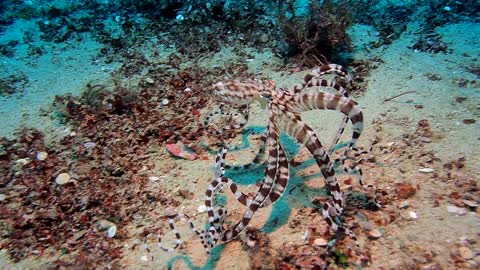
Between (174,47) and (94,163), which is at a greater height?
(174,47)

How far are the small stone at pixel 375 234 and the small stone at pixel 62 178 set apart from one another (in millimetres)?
4245

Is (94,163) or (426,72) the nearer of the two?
(94,163)

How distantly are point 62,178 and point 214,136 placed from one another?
7.90 ft

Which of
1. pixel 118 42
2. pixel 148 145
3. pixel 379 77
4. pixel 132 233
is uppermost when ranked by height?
pixel 379 77

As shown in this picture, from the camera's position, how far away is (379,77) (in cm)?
638

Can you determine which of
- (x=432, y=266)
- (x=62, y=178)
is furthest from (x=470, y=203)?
(x=62, y=178)

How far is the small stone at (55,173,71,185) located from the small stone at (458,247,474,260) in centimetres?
503

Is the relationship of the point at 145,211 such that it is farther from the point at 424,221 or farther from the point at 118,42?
the point at 118,42

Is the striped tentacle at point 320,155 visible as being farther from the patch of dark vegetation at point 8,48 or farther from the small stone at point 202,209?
the patch of dark vegetation at point 8,48

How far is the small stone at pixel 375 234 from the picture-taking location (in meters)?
3.57

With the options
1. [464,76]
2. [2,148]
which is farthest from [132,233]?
[464,76]

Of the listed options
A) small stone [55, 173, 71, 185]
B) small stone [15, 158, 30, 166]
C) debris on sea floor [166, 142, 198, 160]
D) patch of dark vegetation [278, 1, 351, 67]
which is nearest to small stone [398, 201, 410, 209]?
debris on sea floor [166, 142, 198, 160]

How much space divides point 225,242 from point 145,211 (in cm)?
137

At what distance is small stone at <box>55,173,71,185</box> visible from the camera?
5.03 m
